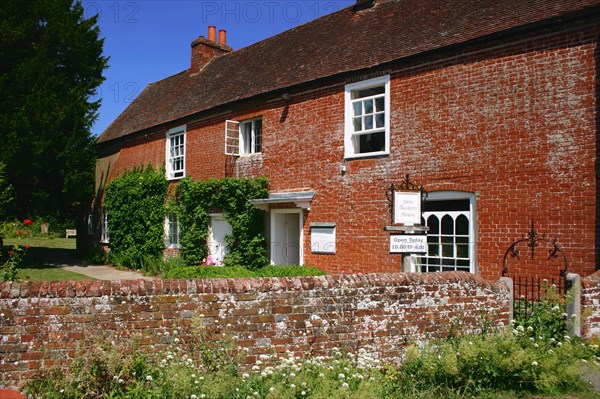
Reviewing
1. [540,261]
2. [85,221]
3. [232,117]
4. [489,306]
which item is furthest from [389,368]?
[85,221]

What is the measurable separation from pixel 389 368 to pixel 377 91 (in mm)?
8493

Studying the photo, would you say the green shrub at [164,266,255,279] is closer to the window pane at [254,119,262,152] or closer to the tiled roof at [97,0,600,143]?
the window pane at [254,119,262,152]

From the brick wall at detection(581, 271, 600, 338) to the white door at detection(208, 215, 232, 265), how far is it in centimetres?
1165

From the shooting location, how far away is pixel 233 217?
16.2 m

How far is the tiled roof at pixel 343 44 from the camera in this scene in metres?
11.2

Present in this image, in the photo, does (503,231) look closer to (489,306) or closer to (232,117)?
(489,306)

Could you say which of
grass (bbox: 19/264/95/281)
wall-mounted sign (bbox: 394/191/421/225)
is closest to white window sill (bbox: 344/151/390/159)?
wall-mounted sign (bbox: 394/191/421/225)

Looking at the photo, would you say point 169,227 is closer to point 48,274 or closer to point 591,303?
point 48,274

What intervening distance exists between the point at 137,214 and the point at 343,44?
1102 centimetres

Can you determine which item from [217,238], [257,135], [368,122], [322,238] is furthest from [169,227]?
[368,122]

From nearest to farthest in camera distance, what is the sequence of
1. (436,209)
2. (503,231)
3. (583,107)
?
1. (583,107)
2. (503,231)
3. (436,209)

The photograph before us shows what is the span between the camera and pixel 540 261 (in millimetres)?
9797

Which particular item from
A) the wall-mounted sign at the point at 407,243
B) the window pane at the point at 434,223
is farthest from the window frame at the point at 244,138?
the wall-mounted sign at the point at 407,243

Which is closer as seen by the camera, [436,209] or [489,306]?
[489,306]
